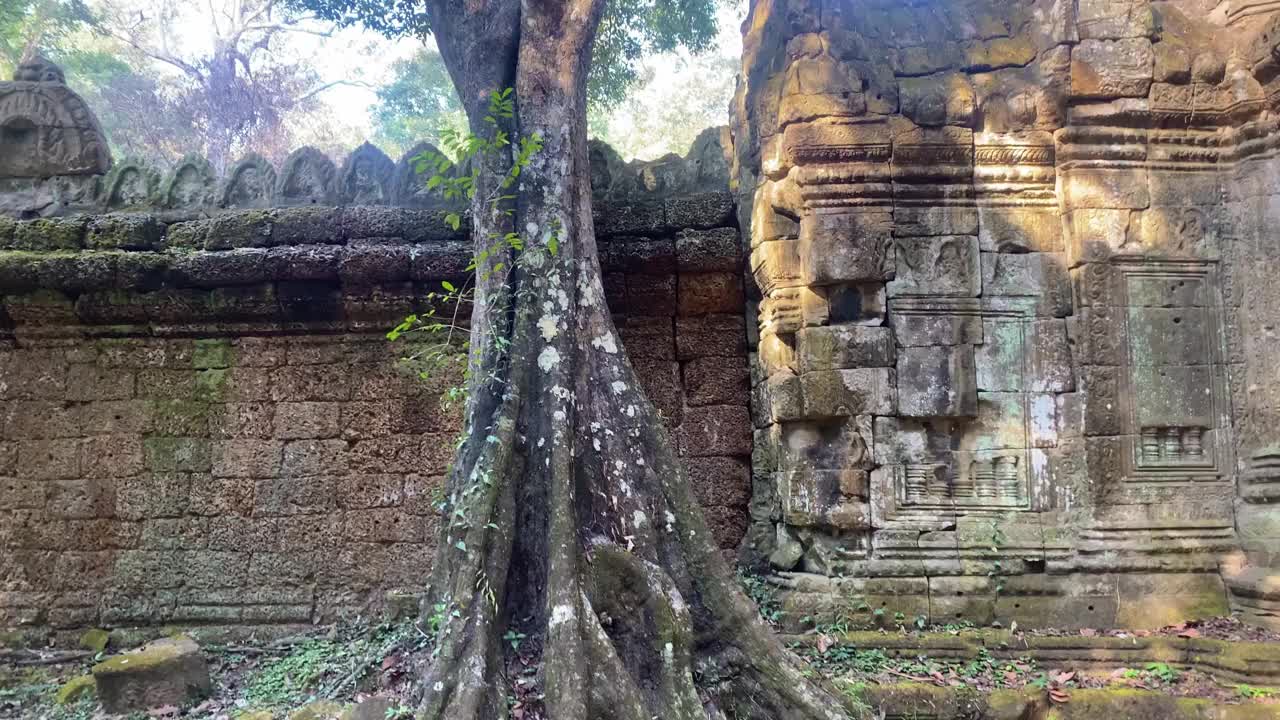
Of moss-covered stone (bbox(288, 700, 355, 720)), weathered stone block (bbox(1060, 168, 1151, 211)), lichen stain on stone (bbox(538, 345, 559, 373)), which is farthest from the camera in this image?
weathered stone block (bbox(1060, 168, 1151, 211))

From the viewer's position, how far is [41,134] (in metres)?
5.48

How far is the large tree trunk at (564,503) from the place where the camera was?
9.93 ft

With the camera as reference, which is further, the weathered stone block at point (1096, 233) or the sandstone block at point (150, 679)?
the weathered stone block at point (1096, 233)

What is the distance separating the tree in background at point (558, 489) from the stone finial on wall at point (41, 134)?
3.10 meters

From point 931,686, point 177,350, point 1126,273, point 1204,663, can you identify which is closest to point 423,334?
point 177,350

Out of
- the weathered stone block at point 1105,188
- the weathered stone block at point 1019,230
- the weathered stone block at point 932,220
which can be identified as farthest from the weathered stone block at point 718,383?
the weathered stone block at point 1105,188

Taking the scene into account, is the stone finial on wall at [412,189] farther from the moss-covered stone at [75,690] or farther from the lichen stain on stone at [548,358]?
the moss-covered stone at [75,690]

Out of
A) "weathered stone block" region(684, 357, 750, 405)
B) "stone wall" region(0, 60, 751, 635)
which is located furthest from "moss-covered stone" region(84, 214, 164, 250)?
"weathered stone block" region(684, 357, 750, 405)

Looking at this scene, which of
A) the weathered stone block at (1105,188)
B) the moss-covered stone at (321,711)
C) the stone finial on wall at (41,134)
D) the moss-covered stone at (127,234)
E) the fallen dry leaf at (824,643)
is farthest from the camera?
the stone finial on wall at (41,134)

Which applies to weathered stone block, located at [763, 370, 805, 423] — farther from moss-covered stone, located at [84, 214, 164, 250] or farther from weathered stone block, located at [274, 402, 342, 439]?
moss-covered stone, located at [84, 214, 164, 250]

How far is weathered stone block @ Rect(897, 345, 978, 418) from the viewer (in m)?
4.20

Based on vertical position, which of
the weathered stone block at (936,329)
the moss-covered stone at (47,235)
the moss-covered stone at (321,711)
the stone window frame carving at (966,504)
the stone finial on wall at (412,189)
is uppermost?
the stone finial on wall at (412,189)

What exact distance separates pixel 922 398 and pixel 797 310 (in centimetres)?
80

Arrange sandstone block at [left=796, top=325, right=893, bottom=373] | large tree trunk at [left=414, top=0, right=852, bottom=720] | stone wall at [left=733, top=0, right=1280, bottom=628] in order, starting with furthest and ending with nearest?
sandstone block at [left=796, top=325, right=893, bottom=373], stone wall at [left=733, top=0, right=1280, bottom=628], large tree trunk at [left=414, top=0, right=852, bottom=720]
